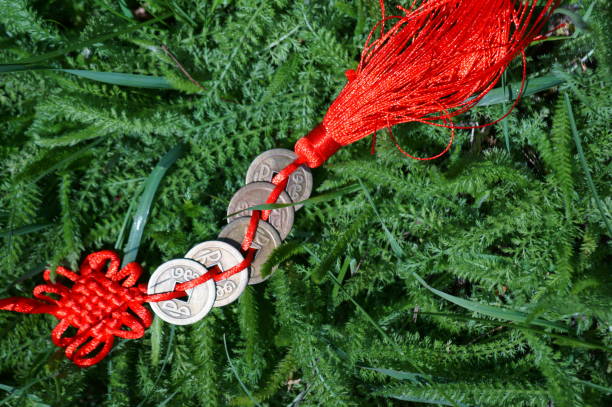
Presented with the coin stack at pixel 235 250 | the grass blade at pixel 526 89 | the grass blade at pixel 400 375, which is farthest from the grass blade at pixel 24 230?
the grass blade at pixel 526 89

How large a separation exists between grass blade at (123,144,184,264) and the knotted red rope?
3.2 inches

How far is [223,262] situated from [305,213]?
44 centimetres

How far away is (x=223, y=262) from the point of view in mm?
1927

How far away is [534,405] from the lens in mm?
1965

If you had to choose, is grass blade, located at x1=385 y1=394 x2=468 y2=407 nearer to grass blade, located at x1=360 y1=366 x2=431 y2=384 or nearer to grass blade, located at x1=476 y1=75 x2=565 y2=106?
grass blade, located at x1=360 y1=366 x2=431 y2=384

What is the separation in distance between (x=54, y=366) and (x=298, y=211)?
125 centimetres

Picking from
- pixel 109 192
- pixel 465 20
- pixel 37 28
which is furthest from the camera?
pixel 109 192

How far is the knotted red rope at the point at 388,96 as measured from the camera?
6.21 feet

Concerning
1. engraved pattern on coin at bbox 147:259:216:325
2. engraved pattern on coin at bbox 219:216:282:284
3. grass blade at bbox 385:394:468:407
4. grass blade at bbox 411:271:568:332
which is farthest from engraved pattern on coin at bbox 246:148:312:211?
grass blade at bbox 385:394:468:407

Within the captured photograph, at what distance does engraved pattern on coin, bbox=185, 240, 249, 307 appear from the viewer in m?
1.92

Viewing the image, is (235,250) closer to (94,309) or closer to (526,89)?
(94,309)

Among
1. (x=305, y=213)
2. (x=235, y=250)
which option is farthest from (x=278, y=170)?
(x=235, y=250)

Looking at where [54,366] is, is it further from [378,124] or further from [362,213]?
[378,124]

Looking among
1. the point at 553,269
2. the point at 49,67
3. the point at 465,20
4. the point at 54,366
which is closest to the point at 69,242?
the point at 54,366
